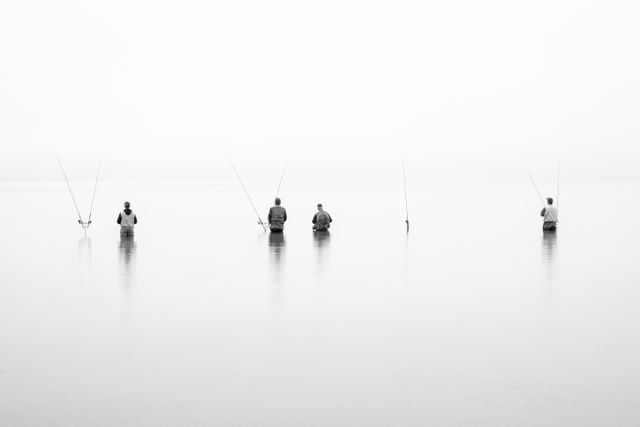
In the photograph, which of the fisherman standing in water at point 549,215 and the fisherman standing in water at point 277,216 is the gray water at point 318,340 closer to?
the fisherman standing in water at point 277,216

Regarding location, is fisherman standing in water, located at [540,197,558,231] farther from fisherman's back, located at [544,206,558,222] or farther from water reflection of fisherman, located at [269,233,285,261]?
water reflection of fisherman, located at [269,233,285,261]

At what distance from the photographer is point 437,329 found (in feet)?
41.6

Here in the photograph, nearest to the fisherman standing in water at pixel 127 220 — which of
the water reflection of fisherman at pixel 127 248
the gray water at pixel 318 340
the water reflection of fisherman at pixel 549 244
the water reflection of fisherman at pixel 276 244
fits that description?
the water reflection of fisherman at pixel 127 248

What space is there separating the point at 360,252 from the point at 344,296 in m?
9.86

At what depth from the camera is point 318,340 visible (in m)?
11.8

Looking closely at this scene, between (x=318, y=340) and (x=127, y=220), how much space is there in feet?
60.4

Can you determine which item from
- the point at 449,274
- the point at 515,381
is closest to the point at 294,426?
the point at 515,381

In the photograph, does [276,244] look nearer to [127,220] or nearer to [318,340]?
[127,220]

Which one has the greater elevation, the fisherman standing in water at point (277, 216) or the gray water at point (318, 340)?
the fisherman standing in water at point (277, 216)

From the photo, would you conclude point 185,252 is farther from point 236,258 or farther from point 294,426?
point 294,426

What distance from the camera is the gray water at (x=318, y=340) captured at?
8.21 meters

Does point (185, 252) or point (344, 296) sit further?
point (185, 252)

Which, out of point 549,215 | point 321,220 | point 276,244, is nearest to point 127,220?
point 276,244

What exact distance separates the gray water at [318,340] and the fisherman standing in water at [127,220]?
304 centimetres
